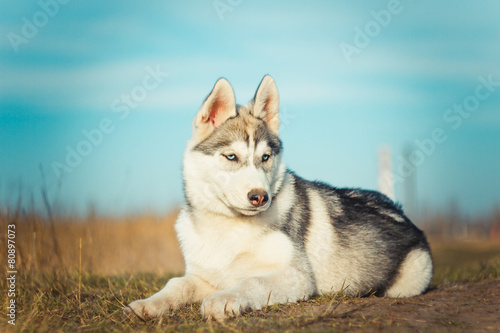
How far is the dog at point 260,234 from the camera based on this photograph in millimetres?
4418

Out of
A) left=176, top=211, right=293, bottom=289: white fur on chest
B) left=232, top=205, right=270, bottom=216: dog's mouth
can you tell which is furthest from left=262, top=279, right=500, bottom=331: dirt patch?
left=232, top=205, right=270, bottom=216: dog's mouth

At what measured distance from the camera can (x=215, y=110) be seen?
5137 millimetres

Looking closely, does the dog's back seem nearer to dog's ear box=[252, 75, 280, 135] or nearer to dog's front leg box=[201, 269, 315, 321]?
dog's front leg box=[201, 269, 315, 321]

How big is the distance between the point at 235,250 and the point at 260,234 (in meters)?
→ 0.30

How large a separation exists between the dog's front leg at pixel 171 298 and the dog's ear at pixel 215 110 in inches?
61.6

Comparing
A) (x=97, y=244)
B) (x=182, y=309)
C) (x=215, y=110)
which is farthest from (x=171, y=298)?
(x=97, y=244)

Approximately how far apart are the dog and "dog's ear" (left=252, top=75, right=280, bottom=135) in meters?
0.01

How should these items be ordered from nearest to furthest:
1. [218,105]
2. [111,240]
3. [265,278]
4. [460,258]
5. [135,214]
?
[265,278] < [218,105] < [111,240] < [460,258] < [135,214]

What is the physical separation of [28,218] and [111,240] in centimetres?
404

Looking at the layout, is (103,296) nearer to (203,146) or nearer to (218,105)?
(203,146)

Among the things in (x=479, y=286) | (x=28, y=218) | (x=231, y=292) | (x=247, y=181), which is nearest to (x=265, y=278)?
(x=231, y=292)

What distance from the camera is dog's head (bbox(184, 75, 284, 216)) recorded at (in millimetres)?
4441

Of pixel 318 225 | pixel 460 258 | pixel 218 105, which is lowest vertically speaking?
pixel 460 258

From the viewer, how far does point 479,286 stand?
6047mm
